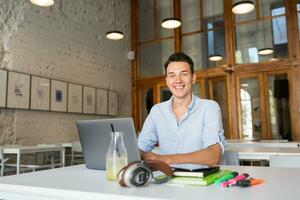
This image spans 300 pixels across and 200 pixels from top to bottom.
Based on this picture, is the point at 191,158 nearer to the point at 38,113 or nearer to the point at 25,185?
the point at 25,185

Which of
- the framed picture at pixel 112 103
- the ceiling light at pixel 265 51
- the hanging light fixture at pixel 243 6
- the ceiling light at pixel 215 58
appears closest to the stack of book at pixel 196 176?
the hanging light fixture at pixel 243 6

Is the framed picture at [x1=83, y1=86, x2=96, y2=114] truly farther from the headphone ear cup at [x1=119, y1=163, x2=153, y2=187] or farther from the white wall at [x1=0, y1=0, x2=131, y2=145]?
the headphone ear cup at [x1=119, y1=163, x2=153, y2=187]

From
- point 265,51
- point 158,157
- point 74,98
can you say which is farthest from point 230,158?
point 265,51

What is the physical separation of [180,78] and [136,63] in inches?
248

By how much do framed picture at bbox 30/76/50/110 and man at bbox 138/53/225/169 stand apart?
3.70m

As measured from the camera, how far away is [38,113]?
5207 millimetres

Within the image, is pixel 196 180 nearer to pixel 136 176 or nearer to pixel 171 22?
pixel 136 176

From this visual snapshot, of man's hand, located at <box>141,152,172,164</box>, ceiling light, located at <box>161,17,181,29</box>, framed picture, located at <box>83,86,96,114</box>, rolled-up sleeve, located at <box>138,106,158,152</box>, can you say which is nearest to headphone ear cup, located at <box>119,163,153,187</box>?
man's hand, located at <box>141,152,172,164</box>

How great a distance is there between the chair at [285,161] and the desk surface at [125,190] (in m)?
0.46

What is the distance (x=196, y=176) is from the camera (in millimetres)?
1014

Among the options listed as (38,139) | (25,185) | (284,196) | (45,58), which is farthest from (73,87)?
(284,196)

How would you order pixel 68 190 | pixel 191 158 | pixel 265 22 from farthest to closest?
1. pixel 265 22
2. pixel 191 158
3. pixel 68 190

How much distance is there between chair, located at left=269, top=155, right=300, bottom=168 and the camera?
5.19 ft

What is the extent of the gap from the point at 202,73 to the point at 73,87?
10.1 feet
